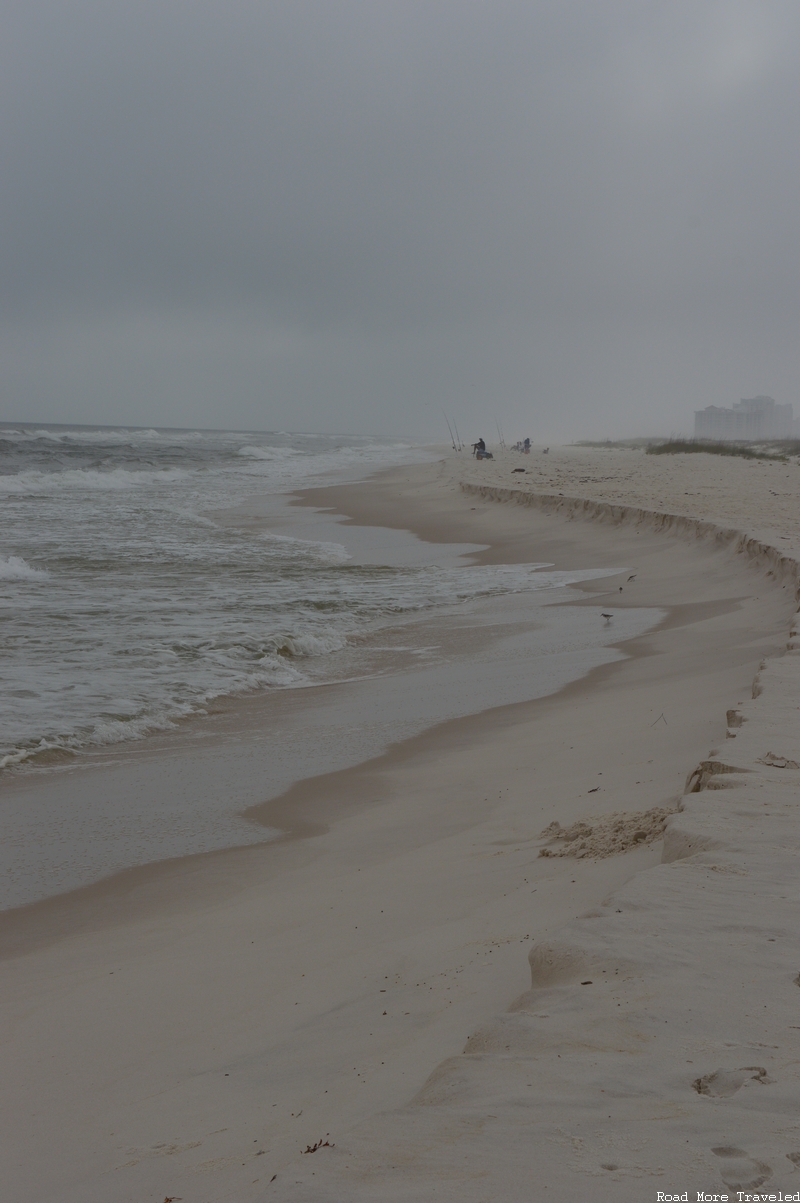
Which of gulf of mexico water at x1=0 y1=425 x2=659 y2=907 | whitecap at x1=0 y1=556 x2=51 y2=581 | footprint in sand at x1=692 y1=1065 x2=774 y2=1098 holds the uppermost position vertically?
whitecap at x1=0 y1=556 x2=51 y2=581

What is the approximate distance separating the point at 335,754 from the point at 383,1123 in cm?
346

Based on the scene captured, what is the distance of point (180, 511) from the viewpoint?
20578 millimetres

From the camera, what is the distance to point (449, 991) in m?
2.34

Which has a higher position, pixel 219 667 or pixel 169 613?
pixel 169 613

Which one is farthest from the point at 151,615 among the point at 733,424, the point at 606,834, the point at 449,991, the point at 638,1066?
the point at 733,424

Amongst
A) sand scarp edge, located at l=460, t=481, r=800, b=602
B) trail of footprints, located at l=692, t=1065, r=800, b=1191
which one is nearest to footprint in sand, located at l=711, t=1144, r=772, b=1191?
trail of footprints, located at l=692, t=1065, r=800, b=1191

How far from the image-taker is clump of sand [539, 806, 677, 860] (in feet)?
10.3

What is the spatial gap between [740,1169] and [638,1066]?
304mm

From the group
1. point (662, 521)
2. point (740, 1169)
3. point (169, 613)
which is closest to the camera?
point (740, 1169)

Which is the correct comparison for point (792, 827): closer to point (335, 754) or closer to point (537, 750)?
point (537, 750)

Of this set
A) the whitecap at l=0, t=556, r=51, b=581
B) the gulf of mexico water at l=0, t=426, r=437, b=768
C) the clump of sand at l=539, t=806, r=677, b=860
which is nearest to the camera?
the clump of sand at l=539, t=806, r=677, b=860

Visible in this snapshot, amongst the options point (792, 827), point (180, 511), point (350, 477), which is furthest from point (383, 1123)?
point (350, 477)

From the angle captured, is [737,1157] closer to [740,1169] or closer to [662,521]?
[740,1169]

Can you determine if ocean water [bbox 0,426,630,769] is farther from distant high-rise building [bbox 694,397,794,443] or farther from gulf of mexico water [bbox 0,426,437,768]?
distant high-rise building [bbox 694,397,794,443]
